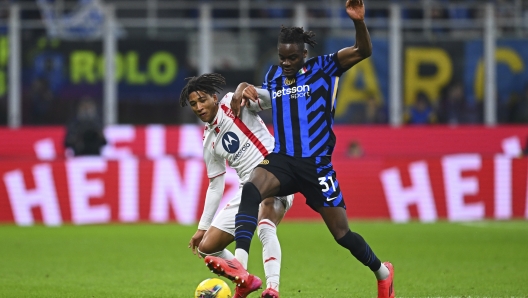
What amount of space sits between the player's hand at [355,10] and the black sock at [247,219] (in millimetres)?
1521

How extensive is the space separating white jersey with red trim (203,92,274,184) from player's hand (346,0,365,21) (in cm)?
128

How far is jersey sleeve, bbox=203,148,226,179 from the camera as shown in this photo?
7727mm

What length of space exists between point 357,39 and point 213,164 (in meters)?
1.72

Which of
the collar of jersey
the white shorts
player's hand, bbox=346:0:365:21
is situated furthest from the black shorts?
player's hand, bbox=346:0:365:21

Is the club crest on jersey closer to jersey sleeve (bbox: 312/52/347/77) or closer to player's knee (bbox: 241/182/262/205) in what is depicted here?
player's knee (bbox: 241/182/262/205)

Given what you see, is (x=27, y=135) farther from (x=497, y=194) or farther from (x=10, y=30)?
Result: (x=497, y=194)

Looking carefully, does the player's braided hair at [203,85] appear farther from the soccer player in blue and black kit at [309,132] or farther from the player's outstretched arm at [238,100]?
the soccer player in blue and black kit at [309,132]

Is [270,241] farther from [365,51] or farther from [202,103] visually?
[365,51]

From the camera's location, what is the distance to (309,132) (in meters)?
7.07

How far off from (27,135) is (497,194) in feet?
33.3

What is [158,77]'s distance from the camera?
65.5 feet

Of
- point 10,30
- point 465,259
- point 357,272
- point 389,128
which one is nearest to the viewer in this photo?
point 357,272

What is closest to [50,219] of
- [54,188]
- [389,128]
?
[54,188]

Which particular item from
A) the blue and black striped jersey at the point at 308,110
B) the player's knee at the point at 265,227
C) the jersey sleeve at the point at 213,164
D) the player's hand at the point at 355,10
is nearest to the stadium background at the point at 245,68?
the jersey sleeve at the point at 213,164
